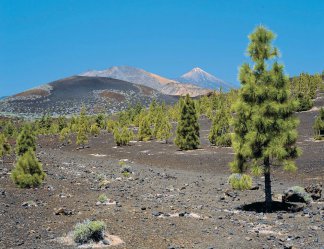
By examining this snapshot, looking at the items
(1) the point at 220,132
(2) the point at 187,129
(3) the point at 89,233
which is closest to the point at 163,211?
(3) the point at 89,233

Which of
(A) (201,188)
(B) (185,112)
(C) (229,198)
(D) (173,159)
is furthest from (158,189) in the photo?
(B) (185,112)

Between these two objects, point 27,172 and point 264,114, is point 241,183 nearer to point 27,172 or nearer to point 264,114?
point 264,114

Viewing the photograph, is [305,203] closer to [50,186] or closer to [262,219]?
[262,219]

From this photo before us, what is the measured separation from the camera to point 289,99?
2200cm

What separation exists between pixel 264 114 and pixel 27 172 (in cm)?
1568

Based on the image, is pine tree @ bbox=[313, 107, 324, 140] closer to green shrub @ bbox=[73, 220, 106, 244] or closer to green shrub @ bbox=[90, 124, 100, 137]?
green shrub @ bbox=[73, 220, 106, 244]

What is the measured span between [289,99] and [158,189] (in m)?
11.7

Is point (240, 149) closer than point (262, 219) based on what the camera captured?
No

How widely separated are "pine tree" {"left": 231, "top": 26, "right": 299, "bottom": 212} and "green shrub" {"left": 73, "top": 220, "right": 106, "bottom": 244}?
9.93 metres

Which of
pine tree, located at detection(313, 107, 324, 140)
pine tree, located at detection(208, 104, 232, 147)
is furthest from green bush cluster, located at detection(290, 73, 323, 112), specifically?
pine tree, located at detection(208, 104, 232, 147)

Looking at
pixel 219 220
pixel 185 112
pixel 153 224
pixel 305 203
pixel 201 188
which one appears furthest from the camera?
pixel 185 112

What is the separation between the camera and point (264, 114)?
2166cm

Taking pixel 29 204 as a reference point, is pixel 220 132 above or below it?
above

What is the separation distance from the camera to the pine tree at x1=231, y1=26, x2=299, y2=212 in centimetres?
2144
